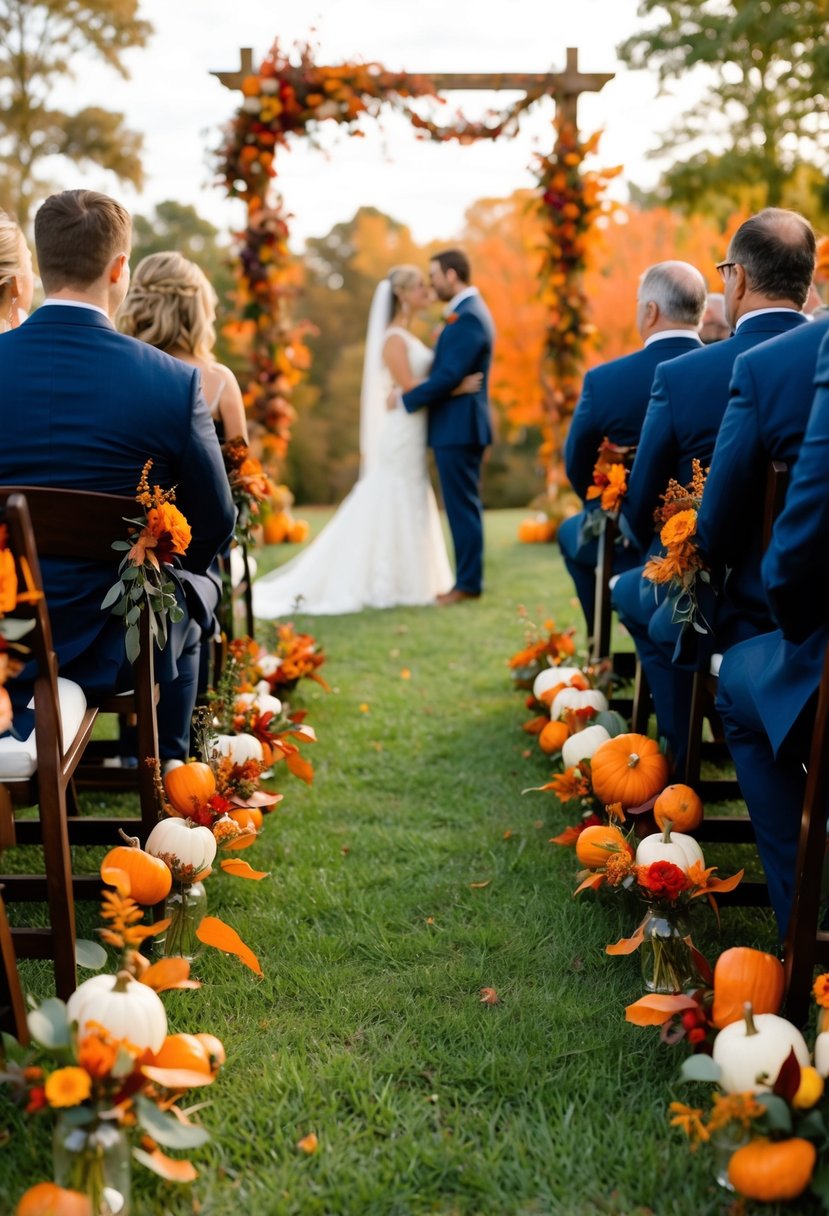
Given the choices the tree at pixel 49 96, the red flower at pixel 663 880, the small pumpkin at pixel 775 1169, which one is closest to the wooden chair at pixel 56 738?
the red flower at pixel 663 880

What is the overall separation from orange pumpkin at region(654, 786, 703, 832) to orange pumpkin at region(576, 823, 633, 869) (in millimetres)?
127

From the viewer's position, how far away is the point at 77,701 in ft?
8.45

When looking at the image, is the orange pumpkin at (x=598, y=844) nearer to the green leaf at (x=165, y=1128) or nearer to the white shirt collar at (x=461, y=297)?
the green leaf at (x=165, y=1128)

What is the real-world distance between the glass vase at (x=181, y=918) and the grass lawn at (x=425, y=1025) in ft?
0.23

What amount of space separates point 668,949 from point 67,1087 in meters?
1.38

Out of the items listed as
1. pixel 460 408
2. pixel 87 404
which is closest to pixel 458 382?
pixel 460 408

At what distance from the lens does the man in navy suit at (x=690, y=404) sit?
2896 millimetres

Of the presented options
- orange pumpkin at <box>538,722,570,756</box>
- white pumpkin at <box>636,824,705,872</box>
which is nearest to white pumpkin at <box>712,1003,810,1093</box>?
white pumpkin at <box>636,824,705,872</box>

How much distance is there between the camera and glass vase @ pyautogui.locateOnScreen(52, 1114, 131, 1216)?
1700 millimetres

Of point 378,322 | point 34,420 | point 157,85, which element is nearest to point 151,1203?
point 34,420

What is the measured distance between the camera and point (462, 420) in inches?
301

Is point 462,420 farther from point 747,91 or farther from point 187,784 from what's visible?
point 747,91

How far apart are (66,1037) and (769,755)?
1.57 meters

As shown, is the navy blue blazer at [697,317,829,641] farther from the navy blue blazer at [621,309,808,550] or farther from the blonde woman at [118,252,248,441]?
the blonde woman at [118,252,248,441]
